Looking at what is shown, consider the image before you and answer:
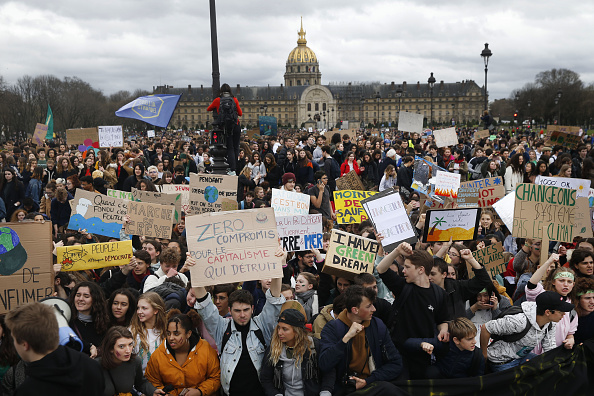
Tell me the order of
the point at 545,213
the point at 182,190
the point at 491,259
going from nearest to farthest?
the point at 491,259, the point at 545,213, the point at 182,190

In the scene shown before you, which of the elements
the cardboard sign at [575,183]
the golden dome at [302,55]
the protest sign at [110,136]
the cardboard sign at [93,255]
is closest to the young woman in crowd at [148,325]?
the cardboard sign at [93,255]

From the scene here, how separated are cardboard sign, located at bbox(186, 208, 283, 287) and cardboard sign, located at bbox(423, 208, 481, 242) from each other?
2.04 metres

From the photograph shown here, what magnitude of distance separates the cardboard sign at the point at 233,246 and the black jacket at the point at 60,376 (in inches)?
63.9

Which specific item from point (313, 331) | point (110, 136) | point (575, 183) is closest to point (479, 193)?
point (575, 183)

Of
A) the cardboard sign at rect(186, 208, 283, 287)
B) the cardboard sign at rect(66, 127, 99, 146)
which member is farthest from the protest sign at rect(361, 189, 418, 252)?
the cardboard sign at rect(66, 127, 99, 146)

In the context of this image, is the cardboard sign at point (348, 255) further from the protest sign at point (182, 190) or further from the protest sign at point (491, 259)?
the protest sign at point (182, 190)

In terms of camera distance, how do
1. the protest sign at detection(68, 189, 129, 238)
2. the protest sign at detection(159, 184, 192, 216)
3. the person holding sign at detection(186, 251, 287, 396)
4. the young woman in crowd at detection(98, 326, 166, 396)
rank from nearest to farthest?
the young woman in crowd at detection(98, 326, 166, 396) < the person holding sign at detection(186, 251, 287, 396) < the protest sign at detection(68, 189, 129, 238) < the protest sign at detection(159, 184, 192, 216)

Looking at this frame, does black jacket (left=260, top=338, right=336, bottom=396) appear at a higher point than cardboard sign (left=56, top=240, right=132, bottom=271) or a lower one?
lower

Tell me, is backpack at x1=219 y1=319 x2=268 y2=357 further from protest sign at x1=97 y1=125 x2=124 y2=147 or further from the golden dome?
the golden dome

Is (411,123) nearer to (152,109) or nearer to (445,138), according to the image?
(445,138)

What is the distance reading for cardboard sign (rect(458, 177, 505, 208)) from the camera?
9.56 m

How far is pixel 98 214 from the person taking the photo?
8109 millimetres

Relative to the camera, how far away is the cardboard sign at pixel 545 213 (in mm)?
6629

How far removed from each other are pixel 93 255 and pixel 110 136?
1058 cm
